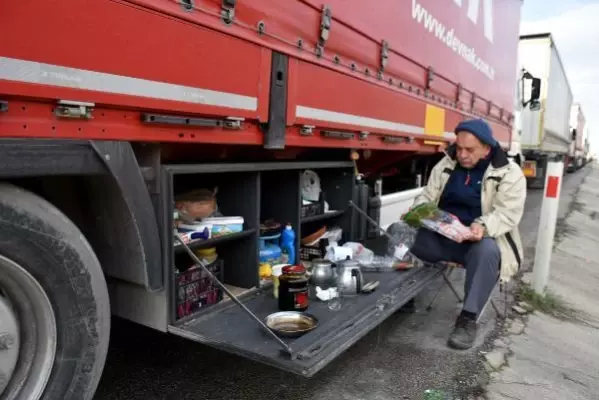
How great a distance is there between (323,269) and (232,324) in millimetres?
811

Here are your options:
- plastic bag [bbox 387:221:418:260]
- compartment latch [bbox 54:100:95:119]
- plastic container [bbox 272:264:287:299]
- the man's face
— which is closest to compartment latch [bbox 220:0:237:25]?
compartment latch [bbox 54:100:95:119]

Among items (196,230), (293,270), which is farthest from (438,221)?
(196,230)

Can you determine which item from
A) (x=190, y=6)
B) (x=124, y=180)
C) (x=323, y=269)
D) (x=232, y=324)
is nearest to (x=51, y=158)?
(x=124, y=180)

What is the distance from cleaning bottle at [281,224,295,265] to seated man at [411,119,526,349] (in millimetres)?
935

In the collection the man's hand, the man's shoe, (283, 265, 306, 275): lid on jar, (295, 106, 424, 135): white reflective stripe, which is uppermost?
(295, 106, 424, 135): white reflective stripe

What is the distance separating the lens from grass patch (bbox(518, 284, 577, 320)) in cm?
411

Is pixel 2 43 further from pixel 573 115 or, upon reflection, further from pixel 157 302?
pixel 573 115

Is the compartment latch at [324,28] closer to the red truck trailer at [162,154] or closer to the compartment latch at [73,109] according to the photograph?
the red truck trailer at [162,154]

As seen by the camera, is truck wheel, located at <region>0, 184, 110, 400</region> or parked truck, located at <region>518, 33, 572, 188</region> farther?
parked truck, located at <region>518, 33, 572, 188</region>

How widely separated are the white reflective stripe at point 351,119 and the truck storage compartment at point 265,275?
12.5 inches

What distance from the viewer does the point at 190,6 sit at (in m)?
1.94

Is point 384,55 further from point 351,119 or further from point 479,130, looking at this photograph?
point 479,130

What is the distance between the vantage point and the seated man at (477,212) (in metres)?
3.08

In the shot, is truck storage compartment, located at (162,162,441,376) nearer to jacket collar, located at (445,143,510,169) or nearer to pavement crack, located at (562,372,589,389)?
jacket collar, located at (445,143,510,169)
